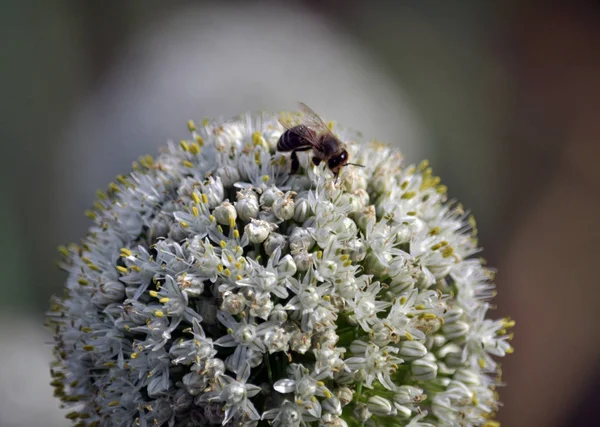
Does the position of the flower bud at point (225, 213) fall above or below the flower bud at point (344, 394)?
above

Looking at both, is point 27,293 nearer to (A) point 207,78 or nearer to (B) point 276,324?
(A) point 207,78

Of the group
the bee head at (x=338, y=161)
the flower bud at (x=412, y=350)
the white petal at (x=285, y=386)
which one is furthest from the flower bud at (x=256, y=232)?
the flower bud at (x=412, y=350)

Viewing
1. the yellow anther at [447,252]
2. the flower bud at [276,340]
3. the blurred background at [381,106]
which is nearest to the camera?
the flower bud at [276,340]

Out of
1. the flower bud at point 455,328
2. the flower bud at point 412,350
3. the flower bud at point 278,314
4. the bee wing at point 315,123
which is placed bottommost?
the flower bud at point 278,314

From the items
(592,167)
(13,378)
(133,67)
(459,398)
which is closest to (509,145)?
(592,167)

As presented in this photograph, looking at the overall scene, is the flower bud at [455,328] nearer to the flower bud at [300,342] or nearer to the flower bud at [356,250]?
the flower bud at [356,250]

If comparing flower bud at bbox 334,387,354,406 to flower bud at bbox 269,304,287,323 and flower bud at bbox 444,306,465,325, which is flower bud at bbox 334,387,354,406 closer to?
flower bud at bbox 269,304,287,323
